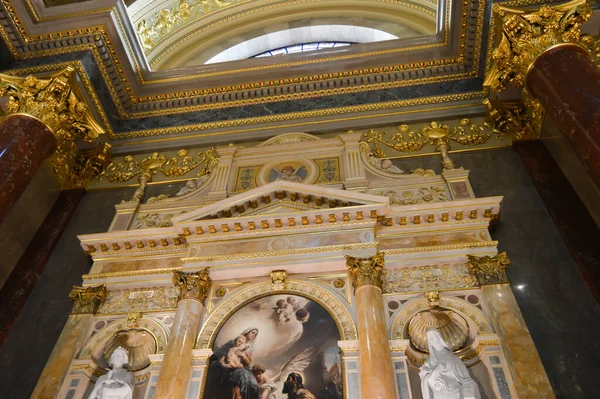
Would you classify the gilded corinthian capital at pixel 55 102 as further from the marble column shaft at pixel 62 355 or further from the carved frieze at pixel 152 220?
the marble column shaft at pixel 62 355

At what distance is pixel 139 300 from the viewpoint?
788 centimetres

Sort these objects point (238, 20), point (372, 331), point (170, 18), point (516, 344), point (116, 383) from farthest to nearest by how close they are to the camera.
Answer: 1. point (238, 20)
2. point (170, 18)
3. point (116, 383)
4. point (372, 331)
5. point (516, 344)

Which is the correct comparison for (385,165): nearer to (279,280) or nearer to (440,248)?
(440,248)

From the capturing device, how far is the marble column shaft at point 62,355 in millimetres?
6773

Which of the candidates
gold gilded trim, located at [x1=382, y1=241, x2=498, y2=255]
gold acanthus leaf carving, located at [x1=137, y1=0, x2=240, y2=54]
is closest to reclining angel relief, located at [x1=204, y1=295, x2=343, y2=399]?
gold gilded trim, located at [x1=382, y1=241, x2=498, y2=255]

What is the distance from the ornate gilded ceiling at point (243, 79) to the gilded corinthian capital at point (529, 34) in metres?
1.07

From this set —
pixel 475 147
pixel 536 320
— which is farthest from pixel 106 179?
pixel 536 320

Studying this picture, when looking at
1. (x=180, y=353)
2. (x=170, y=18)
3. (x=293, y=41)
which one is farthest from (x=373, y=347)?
(x=170, y=18)

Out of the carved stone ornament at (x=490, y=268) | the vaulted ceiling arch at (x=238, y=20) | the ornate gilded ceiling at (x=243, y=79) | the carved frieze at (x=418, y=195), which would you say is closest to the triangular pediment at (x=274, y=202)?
the carved frieze at (x=418, y=195)

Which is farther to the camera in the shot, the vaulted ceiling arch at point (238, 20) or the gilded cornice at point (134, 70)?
the vaulted ceiling arch at point (238, 20)

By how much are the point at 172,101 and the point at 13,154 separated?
4.15m

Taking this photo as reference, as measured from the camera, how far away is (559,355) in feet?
20.6

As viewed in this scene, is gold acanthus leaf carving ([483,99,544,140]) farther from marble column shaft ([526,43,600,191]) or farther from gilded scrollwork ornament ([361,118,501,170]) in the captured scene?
marble column shaft ([526,43,600,191])

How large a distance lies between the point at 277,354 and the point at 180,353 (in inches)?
49.1
